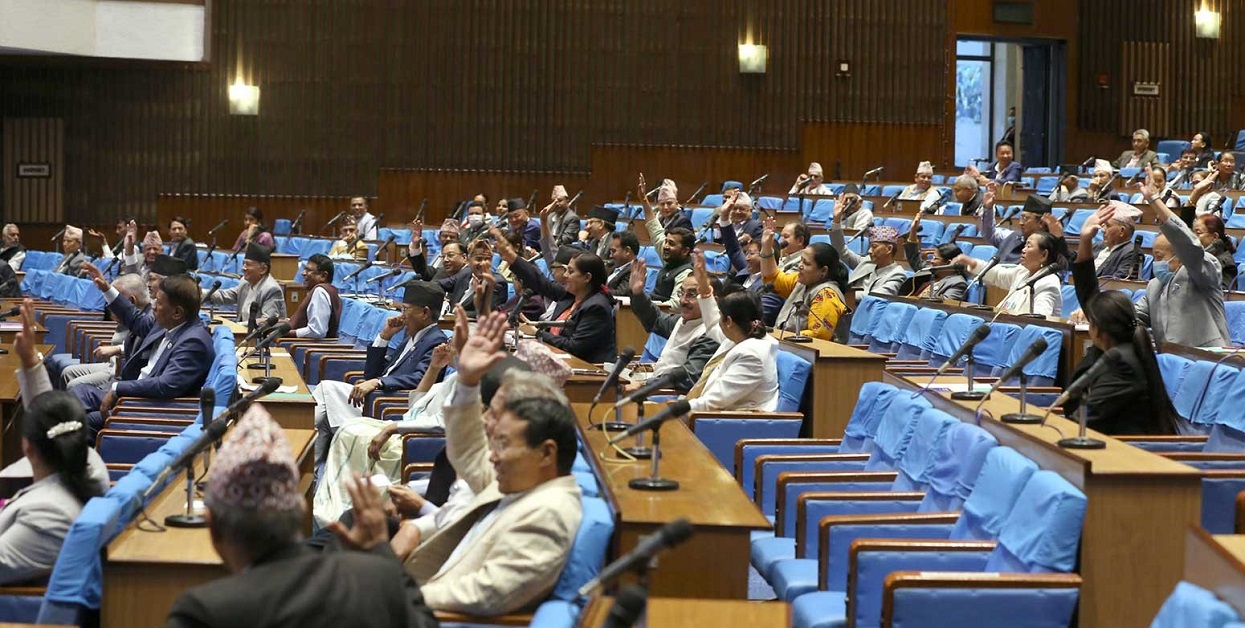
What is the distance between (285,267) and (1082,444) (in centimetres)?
1001

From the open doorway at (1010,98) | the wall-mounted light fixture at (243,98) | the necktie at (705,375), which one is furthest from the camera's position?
the open doorway at (1010,98)

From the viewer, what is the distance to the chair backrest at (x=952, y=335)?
6.83 m

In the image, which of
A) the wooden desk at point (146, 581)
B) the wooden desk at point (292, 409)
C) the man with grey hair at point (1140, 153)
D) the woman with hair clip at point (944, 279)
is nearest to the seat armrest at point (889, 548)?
the wooden desk at point (146, 581)

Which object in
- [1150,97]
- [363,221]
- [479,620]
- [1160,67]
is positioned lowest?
[479,620]

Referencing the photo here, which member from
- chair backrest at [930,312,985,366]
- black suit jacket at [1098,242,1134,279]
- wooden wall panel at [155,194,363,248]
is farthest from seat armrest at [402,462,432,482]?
wooden wall panel at [155,194,363,248]

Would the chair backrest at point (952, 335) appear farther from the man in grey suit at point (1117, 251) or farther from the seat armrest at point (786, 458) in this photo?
the seat armrest at point (786, 458)

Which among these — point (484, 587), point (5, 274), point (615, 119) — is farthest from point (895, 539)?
point (615, 119)

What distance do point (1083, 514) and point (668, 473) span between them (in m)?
0.99

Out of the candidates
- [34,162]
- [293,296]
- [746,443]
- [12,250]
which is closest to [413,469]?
[746,443]

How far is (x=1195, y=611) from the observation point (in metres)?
2.46

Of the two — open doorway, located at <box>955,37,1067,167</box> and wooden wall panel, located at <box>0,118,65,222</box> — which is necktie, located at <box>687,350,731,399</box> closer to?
wooden wall panel, located at <box>0,118,65,222</box>

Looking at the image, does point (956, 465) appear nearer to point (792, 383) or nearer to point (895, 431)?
point (895, 431)

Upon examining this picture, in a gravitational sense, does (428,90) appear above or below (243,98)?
above

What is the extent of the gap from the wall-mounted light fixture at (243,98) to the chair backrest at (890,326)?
10.1 meters
